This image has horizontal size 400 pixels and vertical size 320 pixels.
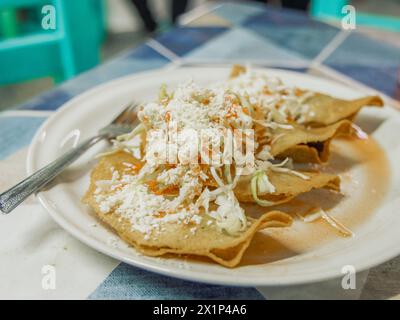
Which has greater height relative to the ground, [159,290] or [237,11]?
[237,11]

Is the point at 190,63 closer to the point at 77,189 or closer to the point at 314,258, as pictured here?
the point at 77,189

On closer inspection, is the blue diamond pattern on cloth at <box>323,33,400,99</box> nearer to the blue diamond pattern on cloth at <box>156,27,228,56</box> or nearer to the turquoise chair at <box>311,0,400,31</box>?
the turquoise chair at <box>311,0,400,31</box>

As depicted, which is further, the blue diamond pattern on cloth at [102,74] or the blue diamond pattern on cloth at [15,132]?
the blue diamond pattern on cloth at [102,74]

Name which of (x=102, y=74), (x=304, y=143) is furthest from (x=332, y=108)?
(x=102, y=74)

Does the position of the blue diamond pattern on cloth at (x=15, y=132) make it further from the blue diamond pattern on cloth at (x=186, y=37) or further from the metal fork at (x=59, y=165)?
the blue diamond pattern on cloth at (x=186, y=37)

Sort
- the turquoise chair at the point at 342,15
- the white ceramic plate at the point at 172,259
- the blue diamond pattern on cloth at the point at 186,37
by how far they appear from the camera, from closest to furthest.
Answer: the white ceramic plate at the point at 172,259 < the blue diamond pattern on cloth at the point at 186,37 < the turquoise chair at the point at 342,15

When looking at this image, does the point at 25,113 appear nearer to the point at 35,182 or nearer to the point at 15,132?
the point at 15,132

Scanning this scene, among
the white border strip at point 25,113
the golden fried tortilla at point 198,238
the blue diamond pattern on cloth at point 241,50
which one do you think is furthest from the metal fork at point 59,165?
the blue diamond pattern on cloth at point 241,50
